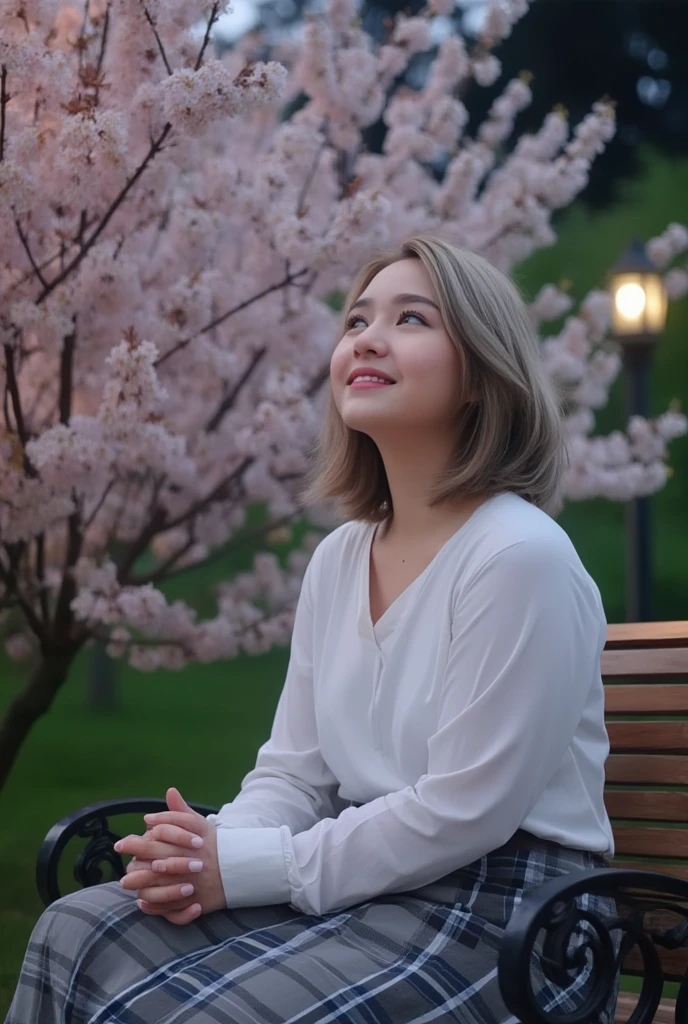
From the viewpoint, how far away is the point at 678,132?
8281mm

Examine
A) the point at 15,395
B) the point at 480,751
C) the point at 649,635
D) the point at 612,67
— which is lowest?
the point at 480,751

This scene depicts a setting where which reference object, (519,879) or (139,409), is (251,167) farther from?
(519,879)

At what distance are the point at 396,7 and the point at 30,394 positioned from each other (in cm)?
552

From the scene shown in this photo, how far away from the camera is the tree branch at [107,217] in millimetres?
2354

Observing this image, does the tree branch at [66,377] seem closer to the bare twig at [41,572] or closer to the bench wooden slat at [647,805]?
the bare twig at [41,572]

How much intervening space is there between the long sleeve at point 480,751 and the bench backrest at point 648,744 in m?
0.44

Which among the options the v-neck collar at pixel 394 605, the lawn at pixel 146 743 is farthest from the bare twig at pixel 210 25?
the lawn at pixel 146 743

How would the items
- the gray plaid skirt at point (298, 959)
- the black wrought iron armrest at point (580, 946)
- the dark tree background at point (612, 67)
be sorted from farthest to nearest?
the dark tree background at point (612, 67), the gray plaid skirt at point (298, 959), the black wrought iron armrest at point (580, 946)

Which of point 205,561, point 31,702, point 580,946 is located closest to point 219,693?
point 205,561

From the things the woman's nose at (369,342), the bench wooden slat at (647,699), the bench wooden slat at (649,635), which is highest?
the woman's nose at (369,342)

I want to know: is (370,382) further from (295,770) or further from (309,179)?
(309,179)

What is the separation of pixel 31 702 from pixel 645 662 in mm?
1630

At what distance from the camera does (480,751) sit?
149 cm

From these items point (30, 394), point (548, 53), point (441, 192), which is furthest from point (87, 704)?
point (548, 53)
